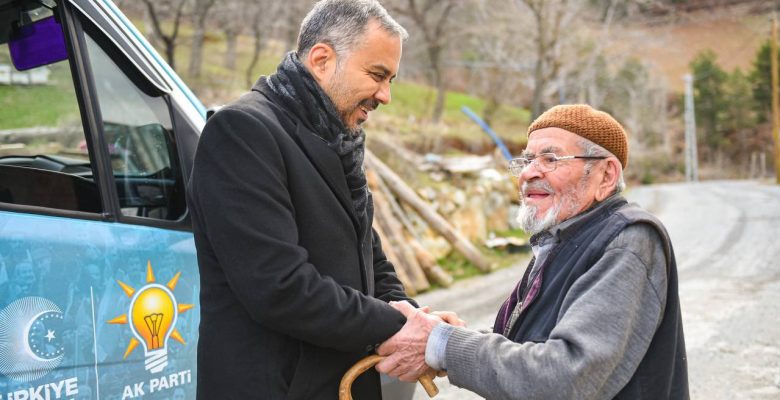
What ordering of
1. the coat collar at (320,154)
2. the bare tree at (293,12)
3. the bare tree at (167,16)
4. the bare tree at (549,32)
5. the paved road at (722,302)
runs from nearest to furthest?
the coat collar at (320,154)
the paved road at (722,302)
the bare tree at (167,16)
the bare tree at (293,12)
the bare tree at (549,32)

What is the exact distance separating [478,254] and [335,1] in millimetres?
7878

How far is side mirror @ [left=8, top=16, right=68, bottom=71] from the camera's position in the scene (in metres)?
2.37

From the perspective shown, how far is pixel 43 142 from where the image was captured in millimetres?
2793

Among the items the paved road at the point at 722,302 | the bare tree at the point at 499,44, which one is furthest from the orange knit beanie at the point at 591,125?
the bare tree at the point at 499,44

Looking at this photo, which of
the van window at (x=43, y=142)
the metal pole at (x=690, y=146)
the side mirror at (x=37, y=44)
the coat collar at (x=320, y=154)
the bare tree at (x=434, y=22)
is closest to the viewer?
the coat collar at (x=320, y=154)

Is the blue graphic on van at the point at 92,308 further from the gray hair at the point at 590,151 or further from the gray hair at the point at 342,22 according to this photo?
the gray hair at the point at 590,151

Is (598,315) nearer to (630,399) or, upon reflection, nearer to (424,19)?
(630,399)

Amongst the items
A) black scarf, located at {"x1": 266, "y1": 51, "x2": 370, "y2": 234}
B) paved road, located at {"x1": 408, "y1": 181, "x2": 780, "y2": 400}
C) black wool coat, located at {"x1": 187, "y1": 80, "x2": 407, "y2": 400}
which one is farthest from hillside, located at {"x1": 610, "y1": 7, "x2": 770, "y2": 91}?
black wool coat, located at {"x1": 187, "y1": 80, "x2": 407, "y2": 400}

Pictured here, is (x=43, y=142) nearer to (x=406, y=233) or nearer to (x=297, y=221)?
(x=297, y=221)

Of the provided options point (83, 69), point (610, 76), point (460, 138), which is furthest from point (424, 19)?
point (610, 76)

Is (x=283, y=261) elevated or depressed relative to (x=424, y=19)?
depressed

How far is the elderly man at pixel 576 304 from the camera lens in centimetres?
164

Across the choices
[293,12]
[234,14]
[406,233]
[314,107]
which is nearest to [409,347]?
[314,107]

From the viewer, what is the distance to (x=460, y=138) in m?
23.1
